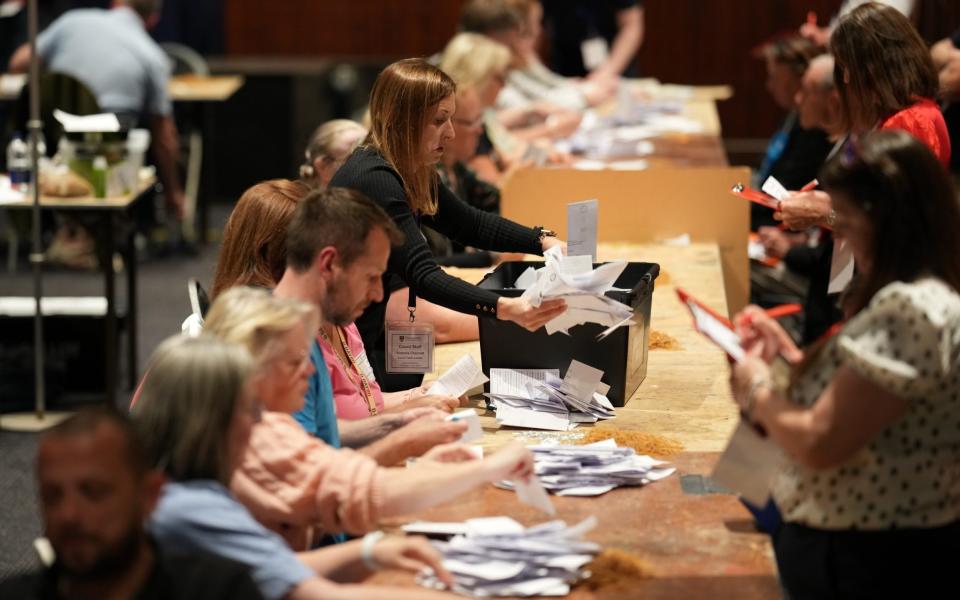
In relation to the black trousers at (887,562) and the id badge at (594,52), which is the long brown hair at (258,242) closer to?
the black trousers at (887,562)

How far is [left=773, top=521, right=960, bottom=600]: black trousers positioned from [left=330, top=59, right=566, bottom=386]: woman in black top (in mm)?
1001

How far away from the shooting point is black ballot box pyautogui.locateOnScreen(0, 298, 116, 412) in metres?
5.73

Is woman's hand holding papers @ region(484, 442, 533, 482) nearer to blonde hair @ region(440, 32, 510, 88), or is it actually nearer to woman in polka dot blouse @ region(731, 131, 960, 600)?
woman in polka dot blouse @ region(731, 131, 960, 600)

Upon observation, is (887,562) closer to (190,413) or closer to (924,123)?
(190,413)

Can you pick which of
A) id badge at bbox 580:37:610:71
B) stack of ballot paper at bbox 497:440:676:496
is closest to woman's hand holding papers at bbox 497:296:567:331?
stack of ballot paper at bbox 497:440:676:496

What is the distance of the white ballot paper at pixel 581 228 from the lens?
3309mm

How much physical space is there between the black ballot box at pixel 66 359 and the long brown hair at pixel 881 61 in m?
3.32

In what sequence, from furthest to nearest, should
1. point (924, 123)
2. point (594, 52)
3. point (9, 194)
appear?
point (594, 52)
point (9, 194)
point (924, 123)

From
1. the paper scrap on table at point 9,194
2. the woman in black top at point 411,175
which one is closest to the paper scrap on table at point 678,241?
the woman in black top at point 411,175

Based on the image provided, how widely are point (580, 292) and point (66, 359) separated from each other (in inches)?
134

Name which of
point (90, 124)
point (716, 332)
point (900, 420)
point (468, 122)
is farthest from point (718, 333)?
point (90, 124)

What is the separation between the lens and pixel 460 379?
3.16m

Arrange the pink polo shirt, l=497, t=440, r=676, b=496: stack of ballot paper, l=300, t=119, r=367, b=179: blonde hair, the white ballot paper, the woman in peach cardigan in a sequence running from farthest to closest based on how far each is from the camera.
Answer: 1. l=300, t=119, r=367, b=179: blonde hair
2. the white ballot paper
3. the pink polo shirt
4. l=497, t=440, r=676, b=496: stack of ballot paper
5. the woman in peach cardigan

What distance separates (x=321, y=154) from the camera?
419cm
